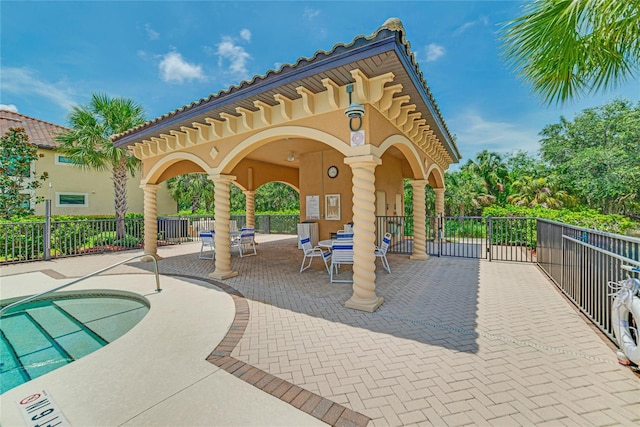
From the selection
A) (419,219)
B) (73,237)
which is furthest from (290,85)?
(73,237)

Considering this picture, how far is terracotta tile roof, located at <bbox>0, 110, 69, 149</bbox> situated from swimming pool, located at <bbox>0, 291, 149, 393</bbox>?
15.1 m

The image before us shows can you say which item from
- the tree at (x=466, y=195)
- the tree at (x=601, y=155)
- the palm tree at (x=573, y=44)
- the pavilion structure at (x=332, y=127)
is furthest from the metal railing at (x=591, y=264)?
the tree at (x=601, y=155)

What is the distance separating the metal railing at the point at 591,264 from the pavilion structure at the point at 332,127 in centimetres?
298

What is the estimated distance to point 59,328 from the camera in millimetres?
4340

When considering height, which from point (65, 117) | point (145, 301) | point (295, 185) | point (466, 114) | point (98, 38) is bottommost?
point (145, 301)

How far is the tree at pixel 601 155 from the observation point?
18578 millimetres

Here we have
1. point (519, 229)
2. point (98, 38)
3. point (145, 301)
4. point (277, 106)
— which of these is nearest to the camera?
point (145, 301)

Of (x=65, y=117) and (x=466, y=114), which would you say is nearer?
(x=65, y=117)

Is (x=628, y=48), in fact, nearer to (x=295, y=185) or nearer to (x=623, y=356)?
(x=623, y=356)

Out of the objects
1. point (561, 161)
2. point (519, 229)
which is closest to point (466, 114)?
point (561, 161)

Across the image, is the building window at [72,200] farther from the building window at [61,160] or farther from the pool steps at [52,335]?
the pool steps at [52,335]

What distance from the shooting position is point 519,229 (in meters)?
11.3

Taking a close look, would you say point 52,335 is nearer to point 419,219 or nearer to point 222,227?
point 222,227

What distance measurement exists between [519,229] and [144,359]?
13244 mm
